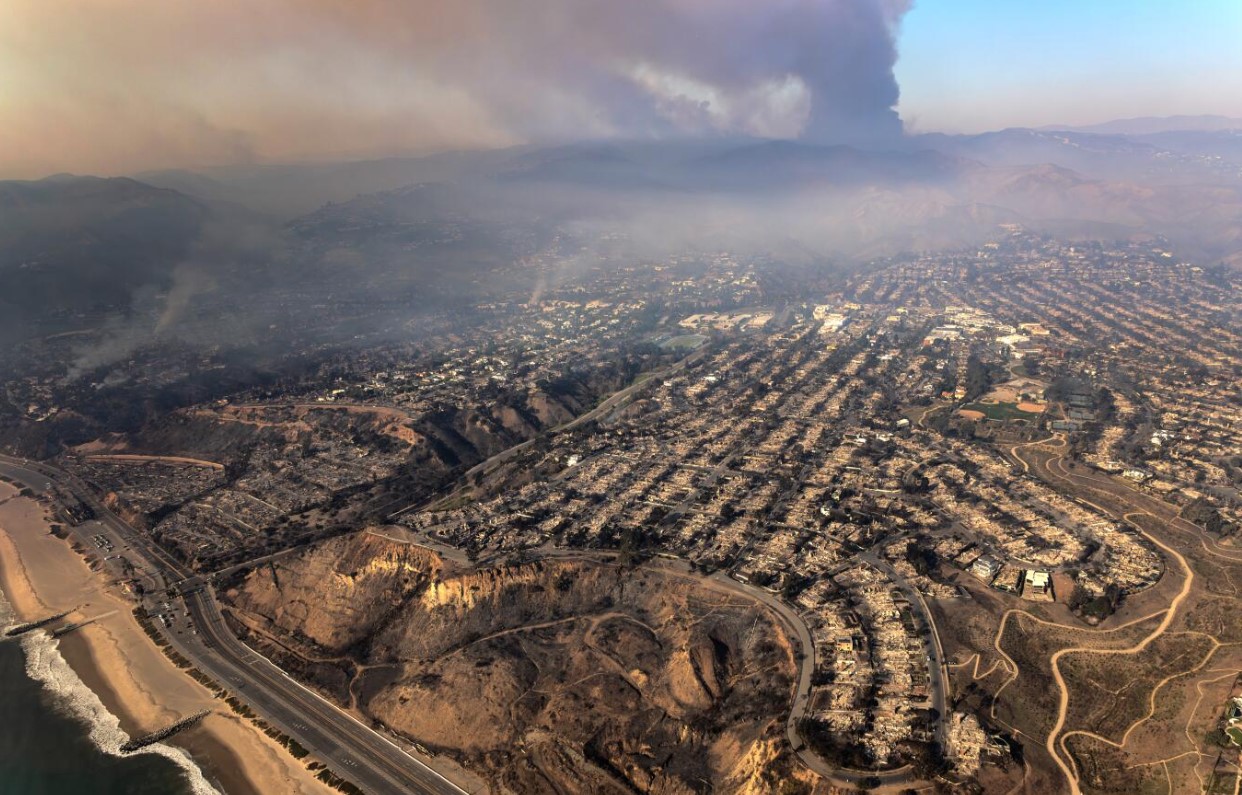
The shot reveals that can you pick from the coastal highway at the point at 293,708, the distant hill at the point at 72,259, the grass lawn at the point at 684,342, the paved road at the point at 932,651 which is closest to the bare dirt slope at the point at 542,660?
the coastal highway at the point at 293,708

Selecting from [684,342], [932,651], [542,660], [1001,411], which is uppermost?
[684,342]

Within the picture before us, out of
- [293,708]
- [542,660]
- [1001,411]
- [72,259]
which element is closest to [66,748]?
[293,708]

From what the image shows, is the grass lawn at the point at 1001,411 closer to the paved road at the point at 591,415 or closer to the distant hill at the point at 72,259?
the paved road at the point at 591,415

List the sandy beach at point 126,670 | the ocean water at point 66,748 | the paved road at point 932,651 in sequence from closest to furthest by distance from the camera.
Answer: the paved road at point 932,651
the sandy beach at point 126,670
the ocean water at point 66,748

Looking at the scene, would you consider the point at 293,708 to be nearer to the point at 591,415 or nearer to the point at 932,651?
the point at 932,651

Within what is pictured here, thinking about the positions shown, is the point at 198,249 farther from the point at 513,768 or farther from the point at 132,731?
the point at 513,768

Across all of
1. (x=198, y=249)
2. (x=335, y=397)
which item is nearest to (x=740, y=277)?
(x=335, y=397)
